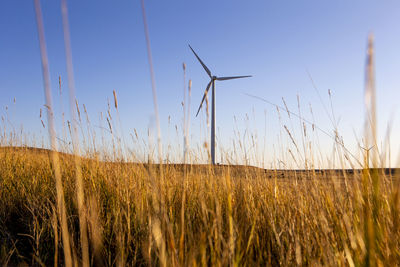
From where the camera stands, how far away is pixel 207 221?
6.10 feet

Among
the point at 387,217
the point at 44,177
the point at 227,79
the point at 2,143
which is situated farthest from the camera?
the point at 227,79

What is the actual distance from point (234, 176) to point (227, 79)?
904 centimetres

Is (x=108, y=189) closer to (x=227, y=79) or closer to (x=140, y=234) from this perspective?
(x=140, y=234)

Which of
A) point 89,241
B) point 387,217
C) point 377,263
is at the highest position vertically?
point 387,217

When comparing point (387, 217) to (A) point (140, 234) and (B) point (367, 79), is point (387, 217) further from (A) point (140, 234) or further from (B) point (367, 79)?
(A) point (140, 234)

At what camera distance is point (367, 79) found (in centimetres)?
74

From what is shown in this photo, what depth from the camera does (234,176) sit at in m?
3.45

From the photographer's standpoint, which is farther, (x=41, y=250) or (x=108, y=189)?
(x=108, y=189)

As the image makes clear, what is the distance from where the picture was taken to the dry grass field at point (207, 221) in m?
1.28

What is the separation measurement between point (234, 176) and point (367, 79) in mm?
2788

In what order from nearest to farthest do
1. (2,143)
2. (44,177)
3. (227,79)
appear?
(44,177) < (2,143) < (227,79)

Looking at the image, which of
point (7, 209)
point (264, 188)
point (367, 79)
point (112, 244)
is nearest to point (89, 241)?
point (112, 244)

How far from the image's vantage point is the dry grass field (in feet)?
4.18

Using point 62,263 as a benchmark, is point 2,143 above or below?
above
